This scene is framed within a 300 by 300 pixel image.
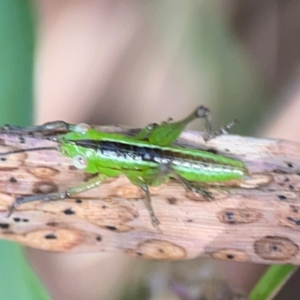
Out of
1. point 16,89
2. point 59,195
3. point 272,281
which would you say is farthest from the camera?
point 16,89

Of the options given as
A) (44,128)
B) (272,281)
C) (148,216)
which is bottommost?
(272,281)

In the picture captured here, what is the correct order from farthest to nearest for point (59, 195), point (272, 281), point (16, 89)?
1. point (16, 89)
2. point (272, 281)
3. point (59, 195)

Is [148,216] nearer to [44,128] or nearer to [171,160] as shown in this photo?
[171,160]

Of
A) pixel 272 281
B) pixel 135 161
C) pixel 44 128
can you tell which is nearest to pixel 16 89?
pixel 44 128

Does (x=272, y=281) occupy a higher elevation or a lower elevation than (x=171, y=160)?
lower

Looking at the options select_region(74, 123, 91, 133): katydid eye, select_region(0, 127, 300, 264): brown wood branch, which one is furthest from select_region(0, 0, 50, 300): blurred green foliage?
select_region(74, 123, 91, 133): katydid eye

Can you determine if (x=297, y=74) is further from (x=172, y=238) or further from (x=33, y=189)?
(x=33, y=189)

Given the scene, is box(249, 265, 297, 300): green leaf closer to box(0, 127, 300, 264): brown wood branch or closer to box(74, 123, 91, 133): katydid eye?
box(0, 127, 300, 264): brown wood branch
